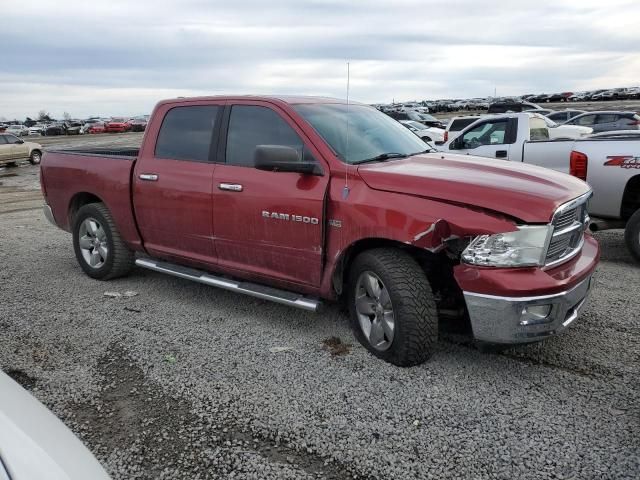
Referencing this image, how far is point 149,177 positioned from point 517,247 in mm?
3326

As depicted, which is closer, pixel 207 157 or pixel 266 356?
pixel 266 356

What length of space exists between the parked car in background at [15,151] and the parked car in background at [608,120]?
21.4 meters

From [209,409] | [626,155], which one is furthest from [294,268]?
[626,155]

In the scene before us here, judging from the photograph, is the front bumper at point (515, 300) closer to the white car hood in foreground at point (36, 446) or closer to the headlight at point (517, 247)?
the headlight at point (517, 247)

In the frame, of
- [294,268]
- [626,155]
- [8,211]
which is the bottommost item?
[8,211]

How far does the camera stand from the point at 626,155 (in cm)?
600

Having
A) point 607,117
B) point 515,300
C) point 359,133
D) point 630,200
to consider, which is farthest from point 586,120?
point 515,300

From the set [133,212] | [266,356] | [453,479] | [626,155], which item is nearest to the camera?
[453,479]

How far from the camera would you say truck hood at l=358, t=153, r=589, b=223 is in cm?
333

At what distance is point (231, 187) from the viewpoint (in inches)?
174

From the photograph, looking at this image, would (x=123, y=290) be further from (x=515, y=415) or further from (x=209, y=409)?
(x=515, y=415)

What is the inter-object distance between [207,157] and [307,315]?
1.60 m

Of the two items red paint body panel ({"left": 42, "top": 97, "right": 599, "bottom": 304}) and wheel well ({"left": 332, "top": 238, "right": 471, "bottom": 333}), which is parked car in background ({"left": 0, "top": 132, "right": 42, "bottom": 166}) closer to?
red paint body panel ({"left": 42, "top": 97, "right": 599, "bottom": 304})

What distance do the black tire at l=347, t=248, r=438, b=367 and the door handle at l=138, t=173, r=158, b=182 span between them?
233 cm
